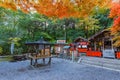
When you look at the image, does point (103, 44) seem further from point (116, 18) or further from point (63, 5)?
point (63, 5)

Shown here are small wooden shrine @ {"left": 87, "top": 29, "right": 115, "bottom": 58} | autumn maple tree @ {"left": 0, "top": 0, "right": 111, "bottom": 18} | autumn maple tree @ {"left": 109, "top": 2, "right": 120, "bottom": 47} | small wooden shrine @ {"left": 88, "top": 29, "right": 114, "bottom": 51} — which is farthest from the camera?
small wooden shrine @ {"left": 88, "top": 29, "right": 114, "bottom": 51}

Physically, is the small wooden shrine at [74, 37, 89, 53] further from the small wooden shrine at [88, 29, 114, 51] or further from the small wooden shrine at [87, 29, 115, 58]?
the small wooden shrine at [88, 29, 114, 51]

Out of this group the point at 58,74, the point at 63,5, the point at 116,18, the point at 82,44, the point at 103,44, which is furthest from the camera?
the point at 82,44

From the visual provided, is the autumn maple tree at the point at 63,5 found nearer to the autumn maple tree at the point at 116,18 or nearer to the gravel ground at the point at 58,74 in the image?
the gravel ground at the point at 58,74

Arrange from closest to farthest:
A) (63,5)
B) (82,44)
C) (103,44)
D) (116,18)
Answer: (63,5), (116,18), (103,44), (82,44)

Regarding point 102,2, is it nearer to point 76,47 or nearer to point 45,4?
point 45,4

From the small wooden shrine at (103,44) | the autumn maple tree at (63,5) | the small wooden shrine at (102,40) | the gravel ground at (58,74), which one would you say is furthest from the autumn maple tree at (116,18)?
the autumn maple tree at (63,5)

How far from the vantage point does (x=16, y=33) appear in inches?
757

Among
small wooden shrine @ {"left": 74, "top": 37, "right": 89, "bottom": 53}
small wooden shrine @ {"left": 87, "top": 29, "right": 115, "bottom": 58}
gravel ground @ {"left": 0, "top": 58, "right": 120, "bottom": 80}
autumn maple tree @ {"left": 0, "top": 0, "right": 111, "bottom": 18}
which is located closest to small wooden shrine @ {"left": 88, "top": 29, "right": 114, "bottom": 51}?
small wooden shrine @ {"left": 87, "top": 29, "right": 115, "bottom": 58}

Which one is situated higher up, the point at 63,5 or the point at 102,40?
the point at 63,5

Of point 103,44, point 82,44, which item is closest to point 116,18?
point 103,44

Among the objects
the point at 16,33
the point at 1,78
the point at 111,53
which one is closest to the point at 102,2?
the point at 1,78

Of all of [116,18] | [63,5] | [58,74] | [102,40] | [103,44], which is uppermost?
[116,18]

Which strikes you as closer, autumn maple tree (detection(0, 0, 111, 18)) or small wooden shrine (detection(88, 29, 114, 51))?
autumn maple tree (detection(0, 0, 111, 18))
